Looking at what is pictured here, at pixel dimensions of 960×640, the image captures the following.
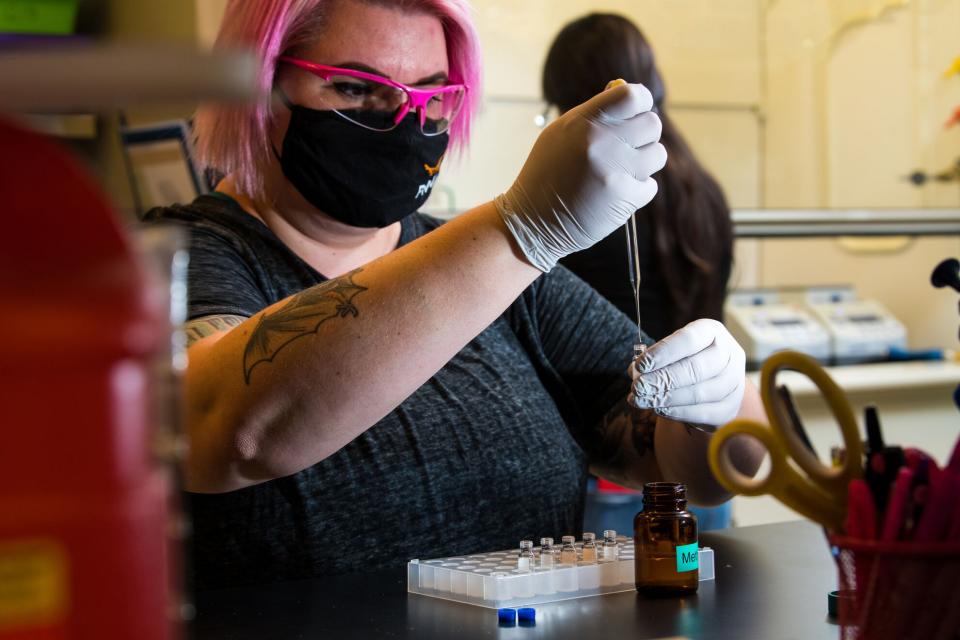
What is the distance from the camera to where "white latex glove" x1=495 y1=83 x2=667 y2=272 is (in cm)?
104

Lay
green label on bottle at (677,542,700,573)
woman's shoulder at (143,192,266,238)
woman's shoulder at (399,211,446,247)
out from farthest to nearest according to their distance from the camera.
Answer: woman's shoulder at (399,211,446,247)
woman's shoulder at (143,192,266,238)
green label on bottle at (677,542,700,573)

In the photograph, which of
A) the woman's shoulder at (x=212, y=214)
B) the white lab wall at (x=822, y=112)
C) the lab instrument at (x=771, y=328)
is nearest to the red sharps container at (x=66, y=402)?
the woman's shoulder at (x=212, y=214)

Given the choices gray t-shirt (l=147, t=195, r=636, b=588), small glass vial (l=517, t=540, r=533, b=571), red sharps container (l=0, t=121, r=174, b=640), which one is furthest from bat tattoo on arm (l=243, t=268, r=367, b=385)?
red sharps container (l=0, t=121, r=174, b=640)

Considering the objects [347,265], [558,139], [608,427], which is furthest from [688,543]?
[347,265]

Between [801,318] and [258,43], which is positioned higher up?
[258,43]

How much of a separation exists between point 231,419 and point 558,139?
404mm

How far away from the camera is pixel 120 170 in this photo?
9.63 ft

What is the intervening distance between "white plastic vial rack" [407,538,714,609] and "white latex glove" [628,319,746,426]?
186 millimetres

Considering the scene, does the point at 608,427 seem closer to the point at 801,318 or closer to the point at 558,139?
the point at 558,139

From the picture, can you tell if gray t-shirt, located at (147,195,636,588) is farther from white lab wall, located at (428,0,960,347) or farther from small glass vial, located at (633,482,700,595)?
white lab wall, located at (428,0,960,347)

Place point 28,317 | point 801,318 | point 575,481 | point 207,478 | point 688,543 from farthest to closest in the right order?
point 801,318 < point 575,481 < point 207,478 < point 688,543 < point 28,317

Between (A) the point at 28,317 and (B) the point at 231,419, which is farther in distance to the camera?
(B) the point at 231,419

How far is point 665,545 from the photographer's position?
1011mm

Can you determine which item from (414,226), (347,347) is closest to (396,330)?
(347,347)
